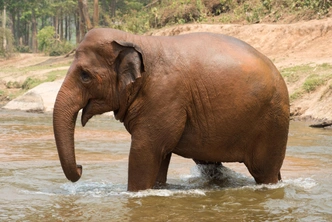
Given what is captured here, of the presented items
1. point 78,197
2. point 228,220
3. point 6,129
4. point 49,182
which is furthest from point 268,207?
point 6,129

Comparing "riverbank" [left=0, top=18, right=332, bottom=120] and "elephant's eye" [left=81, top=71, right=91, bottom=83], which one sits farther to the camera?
"riverbank" [left=0, top=18, right=332, bottom=120]

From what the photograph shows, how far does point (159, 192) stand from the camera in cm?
728

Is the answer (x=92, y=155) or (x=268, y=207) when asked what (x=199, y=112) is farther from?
(x=92, y=155)

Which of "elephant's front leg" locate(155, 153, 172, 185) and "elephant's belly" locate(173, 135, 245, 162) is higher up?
"elephant's belly" locate(173, 135, 245, 162)

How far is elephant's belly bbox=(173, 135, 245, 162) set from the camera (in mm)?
7164

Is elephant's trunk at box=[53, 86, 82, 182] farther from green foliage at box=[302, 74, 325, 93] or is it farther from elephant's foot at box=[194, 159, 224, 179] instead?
green foliage at box=[302, 74, 325, 93]

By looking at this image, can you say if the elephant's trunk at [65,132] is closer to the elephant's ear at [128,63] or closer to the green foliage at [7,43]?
the elephant's ear at [128,63]

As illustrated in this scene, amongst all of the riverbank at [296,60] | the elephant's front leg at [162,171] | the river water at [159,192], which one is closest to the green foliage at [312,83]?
the riverbank at [296,60]

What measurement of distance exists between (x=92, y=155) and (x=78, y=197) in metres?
4.30

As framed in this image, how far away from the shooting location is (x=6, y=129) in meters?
16.5

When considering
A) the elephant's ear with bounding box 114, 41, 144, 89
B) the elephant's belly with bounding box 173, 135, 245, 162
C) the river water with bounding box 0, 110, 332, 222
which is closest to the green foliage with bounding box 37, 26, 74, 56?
the river water with bounding box 0, 110, 332, 222

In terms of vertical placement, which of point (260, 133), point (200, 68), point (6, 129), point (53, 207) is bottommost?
point (6, 129)

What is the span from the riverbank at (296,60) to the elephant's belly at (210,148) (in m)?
9.59

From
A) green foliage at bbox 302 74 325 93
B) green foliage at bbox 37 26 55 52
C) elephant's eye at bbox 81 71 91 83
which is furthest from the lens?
green foliage at bbox 37 26 55 52
